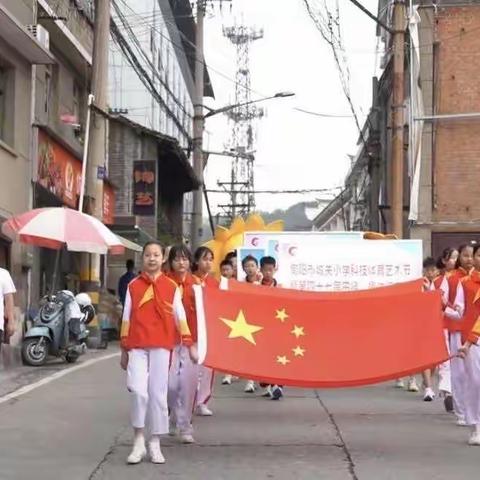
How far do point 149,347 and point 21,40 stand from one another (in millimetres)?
9585

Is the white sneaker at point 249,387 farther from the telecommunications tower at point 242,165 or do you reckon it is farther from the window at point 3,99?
the telecommunications tower at point 242,165

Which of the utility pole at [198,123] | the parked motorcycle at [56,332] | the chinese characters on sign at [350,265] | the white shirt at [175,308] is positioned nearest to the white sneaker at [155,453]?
the white shirt at [175,308]

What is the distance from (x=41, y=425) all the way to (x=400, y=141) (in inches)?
420

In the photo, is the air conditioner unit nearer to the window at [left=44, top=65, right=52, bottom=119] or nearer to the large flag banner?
the window at [left=44, top=65, right=52, bottom=119]

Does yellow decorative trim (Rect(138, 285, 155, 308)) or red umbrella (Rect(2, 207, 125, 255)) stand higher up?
red umbrella (Rect(2, 207, 125, 255))

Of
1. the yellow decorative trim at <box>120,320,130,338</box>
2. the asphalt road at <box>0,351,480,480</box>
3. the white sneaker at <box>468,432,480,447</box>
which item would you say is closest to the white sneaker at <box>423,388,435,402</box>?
the asphalt road at <box>0,351,480,480</box>

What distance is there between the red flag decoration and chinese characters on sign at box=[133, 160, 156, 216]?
19276mm

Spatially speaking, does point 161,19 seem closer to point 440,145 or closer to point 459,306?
point 440,145

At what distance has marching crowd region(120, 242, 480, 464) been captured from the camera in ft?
23.0

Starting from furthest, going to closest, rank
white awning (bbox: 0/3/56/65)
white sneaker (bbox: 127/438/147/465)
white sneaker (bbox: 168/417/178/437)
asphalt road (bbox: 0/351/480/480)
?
1. white awning (bbox: 0/3/56/65)
2. white sneaker (bbox: 168/417/178/437)
3. white sneaker (bbox: 127/438/147/465)
4. asphalt road (bbox: 0/351/480/480)

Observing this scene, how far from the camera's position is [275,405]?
10391mm

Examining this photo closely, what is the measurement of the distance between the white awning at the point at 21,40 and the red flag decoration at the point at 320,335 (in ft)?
25.3

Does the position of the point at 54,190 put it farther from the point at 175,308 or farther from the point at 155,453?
the point at 155,453

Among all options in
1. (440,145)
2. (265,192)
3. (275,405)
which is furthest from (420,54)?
(265,192)
